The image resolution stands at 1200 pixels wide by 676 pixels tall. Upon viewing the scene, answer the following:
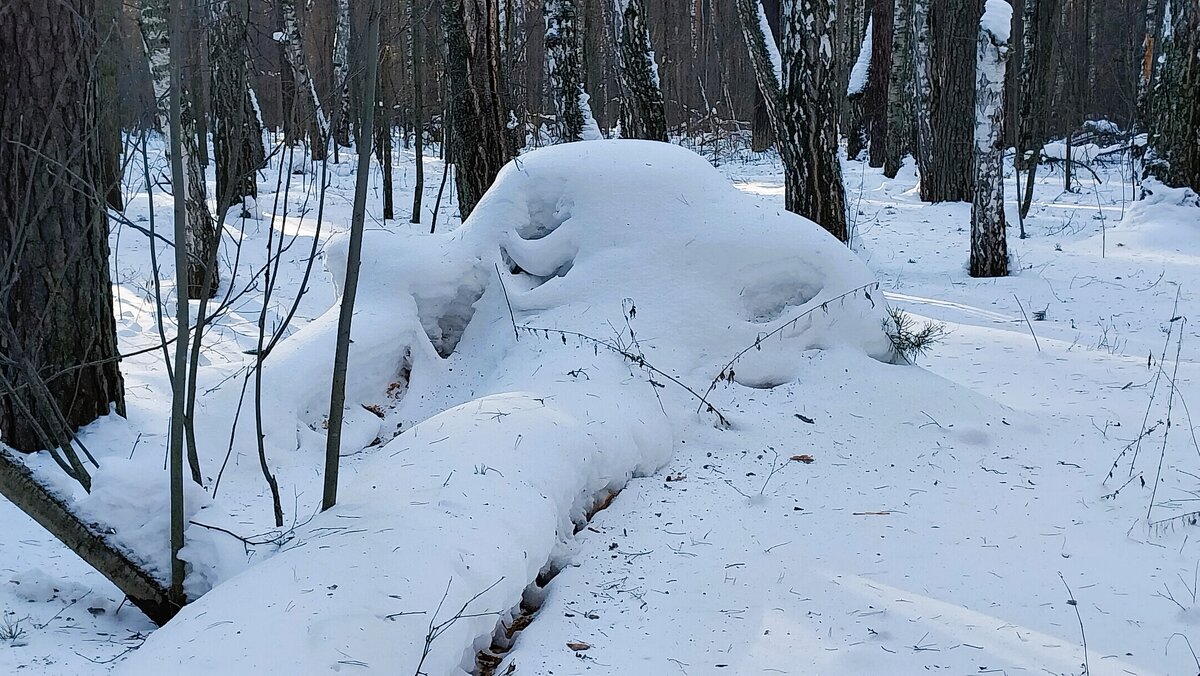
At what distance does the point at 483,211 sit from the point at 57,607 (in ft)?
9.41

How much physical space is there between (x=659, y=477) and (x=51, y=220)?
2585mm

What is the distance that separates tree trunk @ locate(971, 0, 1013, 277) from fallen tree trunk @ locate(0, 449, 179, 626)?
6.39m

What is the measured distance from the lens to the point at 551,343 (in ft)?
14.2

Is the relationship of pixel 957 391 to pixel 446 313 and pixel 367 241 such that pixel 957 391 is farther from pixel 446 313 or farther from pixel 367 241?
pixel 367 241

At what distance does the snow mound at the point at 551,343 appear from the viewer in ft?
9.36

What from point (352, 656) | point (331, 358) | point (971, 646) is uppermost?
point (331, 358)

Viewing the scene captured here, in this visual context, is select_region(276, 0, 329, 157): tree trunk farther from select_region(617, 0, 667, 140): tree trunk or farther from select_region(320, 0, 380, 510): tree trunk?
select_region(617, 0, 667, 140): tree trunk

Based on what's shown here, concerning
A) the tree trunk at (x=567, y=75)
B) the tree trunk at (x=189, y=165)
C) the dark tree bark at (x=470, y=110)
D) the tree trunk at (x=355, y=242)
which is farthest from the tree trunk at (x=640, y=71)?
the tree trunk at (x=355, y=242)

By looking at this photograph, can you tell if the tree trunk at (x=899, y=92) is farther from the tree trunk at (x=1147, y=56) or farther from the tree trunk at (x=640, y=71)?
the tree trunk at (x=640, y=71)

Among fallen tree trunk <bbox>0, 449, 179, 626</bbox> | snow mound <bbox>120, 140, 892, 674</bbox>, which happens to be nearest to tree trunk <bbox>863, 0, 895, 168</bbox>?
snow mound <bbox>120, 140, 892, 674</bbox>

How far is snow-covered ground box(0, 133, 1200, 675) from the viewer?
2.47m

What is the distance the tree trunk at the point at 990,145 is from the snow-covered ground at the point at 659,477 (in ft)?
4.16

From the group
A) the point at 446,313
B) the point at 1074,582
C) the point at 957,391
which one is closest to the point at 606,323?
the point at 446,313

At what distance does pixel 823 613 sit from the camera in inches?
108
